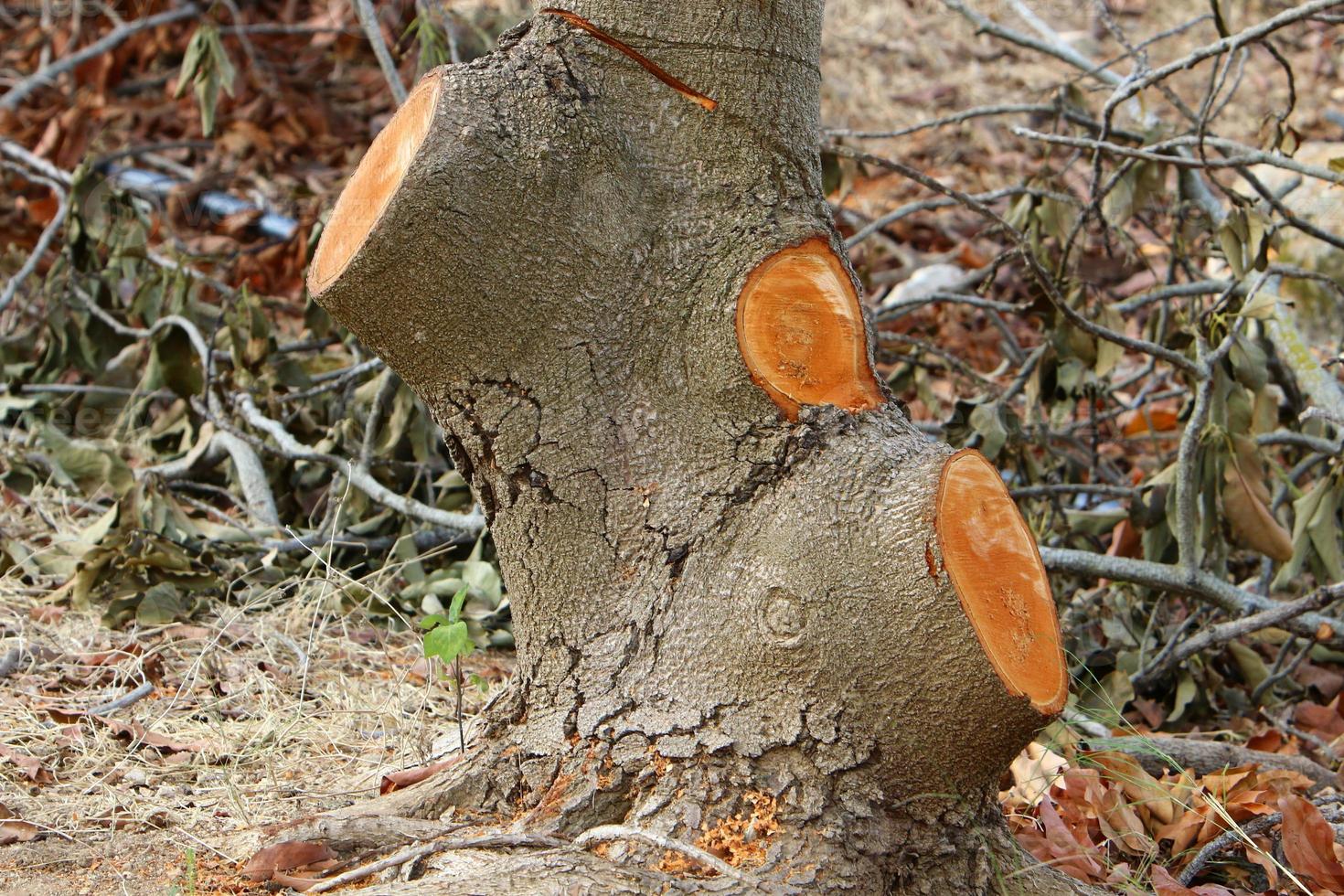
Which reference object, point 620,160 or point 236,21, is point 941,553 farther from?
point 236,21

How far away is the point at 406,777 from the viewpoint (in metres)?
2.13

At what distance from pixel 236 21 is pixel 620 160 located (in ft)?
17.9

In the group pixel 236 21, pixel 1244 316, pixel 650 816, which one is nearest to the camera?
pixel 650 816

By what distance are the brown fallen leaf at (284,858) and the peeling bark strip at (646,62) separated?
120 centimetres

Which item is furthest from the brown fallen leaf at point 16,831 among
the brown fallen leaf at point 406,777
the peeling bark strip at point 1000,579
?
the peeling bark strip at point 1000,579

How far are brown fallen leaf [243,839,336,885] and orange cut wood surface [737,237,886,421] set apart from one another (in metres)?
0.91

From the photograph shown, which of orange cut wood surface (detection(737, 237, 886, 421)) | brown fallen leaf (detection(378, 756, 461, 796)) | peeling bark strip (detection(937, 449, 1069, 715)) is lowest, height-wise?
brown fallen leaf (detection(378, 756, 461, 796))

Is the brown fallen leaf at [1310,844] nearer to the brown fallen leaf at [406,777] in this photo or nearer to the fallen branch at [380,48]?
the brown fallen leaf at [406,777]

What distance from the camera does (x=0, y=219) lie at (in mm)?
5801

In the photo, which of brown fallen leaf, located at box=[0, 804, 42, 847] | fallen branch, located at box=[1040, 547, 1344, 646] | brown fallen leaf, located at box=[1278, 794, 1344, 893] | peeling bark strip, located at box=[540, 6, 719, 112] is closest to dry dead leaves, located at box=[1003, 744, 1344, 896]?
brown fallen leaf, located at box=[1278, 794, 1344, 893]

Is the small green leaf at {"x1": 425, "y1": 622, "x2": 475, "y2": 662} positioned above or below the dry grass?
above

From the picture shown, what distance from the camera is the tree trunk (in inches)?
64.7

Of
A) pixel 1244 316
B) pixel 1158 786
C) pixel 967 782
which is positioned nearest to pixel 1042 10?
pixel 1244 316

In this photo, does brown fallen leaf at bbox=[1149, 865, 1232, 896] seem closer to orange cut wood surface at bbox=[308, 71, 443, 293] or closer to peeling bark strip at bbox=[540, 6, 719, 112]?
peeling bark strip at bbox=[540, 6, 719, 112]
